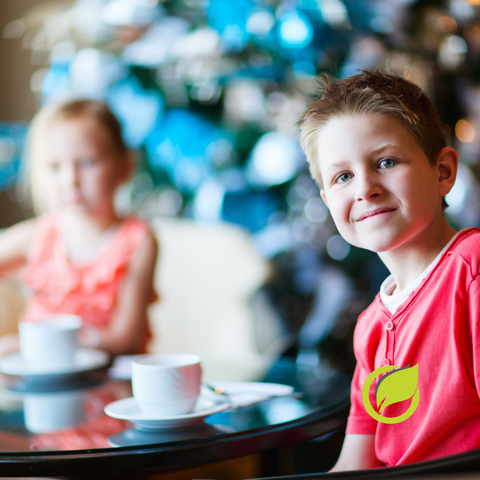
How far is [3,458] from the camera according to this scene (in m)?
0.62

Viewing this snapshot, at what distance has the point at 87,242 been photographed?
162cm

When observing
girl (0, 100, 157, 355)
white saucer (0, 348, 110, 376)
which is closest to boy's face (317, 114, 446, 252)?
white saucer (0, 348, 110, 376)

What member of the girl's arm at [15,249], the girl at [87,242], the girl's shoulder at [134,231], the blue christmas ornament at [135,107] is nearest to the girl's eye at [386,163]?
the girl at [87,242]

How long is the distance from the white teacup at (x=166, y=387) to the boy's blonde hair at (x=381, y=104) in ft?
1.05

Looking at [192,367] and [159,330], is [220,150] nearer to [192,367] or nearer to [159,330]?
[159,330]

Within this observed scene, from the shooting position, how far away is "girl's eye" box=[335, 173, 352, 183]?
640 mm

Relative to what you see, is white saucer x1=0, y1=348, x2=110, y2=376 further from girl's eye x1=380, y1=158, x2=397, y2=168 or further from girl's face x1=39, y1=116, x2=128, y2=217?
girl's eye x1=380, y1=158, x2=397, y2=168

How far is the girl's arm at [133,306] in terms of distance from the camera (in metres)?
1.41

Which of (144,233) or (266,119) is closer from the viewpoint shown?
(144,233)

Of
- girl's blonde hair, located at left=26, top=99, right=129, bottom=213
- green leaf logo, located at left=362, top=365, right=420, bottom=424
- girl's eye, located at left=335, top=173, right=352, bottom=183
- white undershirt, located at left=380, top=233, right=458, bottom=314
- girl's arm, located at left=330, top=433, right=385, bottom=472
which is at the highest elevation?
girl's blonde hair, located at left=26, top=99, right=129, bottom=213

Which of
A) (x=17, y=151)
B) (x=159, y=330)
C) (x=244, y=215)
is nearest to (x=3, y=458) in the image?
(x=159, y=330)

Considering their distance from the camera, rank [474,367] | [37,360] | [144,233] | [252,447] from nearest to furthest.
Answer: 1. [474,367]
2. [252,447]
3. [37,360]
4. [144,233]

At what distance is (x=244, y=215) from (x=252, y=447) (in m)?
1.62

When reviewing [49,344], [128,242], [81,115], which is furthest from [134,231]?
[49,344]
